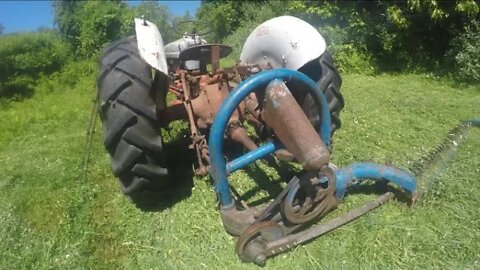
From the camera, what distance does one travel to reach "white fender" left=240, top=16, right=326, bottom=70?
321cm

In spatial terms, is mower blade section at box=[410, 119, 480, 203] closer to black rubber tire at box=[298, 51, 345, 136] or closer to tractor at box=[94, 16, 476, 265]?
tractor at box=[94, 16, 476, 265]

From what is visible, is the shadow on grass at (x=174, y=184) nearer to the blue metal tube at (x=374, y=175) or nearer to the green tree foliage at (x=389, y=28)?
the blue metal tube at (x=374, y=175)

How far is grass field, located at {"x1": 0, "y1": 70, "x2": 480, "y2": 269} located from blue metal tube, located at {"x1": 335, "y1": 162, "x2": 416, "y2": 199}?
Result: 0.17 metres

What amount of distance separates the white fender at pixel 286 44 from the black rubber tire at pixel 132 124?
3.37 ft

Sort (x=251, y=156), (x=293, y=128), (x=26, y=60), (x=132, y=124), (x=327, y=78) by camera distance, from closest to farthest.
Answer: (x=293, y=128) < (x=251, y=156) < (x=132, y=124) < (x=327, y=78) < (x=26, y=60)

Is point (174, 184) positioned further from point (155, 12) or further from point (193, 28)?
point (155, 12)

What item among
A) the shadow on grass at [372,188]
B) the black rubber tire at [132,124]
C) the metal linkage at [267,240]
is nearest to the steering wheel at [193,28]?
the black rubber tire at [132,124]

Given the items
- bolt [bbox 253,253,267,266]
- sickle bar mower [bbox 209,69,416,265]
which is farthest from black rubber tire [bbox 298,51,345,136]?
bolt [bbox 253,253,267,266]

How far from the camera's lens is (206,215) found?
3037 mm

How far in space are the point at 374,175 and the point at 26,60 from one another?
8.72m

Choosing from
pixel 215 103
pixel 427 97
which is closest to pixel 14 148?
pixel 215 103

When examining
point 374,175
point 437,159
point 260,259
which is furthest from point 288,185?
point 437,159

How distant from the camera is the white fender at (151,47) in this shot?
8.81 ft

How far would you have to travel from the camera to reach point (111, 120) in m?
2.74
